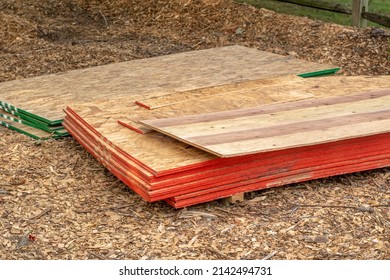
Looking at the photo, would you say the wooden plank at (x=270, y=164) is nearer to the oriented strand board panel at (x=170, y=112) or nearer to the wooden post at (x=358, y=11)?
the oriented strand board panel at (x=170, y=112)

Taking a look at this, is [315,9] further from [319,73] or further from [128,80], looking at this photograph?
[128,80]

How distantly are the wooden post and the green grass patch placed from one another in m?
0.92

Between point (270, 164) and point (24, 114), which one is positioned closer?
point (270, 164)

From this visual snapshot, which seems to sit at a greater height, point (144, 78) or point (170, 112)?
point (170, 112)

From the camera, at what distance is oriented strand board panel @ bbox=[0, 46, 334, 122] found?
23.7 feet

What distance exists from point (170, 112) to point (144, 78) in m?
1.87

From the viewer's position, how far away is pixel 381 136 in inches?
225

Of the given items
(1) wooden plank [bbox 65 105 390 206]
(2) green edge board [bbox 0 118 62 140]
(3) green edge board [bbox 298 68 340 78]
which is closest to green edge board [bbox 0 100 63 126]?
(2) green edge board [bbox 0 118 62 140]

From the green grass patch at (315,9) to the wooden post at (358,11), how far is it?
92 cm

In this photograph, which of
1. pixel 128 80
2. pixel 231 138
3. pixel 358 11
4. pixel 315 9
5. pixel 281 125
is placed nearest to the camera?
pixel 231 138

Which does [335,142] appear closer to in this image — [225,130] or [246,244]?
[225,130]

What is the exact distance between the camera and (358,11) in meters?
10.6

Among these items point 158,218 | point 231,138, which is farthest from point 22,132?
point 231,138

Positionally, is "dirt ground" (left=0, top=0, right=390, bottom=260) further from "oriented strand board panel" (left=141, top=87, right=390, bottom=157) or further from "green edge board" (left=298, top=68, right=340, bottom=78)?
"green edge board" (left=298, top=68, right=340, bottom=78)
